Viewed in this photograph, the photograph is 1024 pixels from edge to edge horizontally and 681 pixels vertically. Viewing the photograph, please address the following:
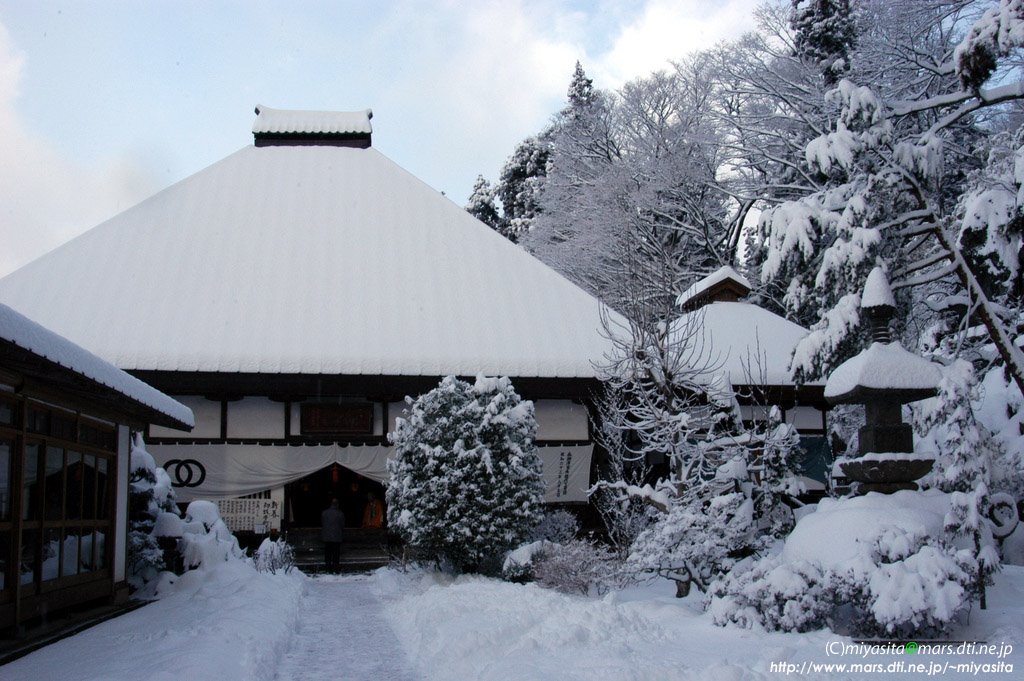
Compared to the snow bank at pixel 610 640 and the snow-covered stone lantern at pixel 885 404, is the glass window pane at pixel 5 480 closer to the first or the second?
the snow bank at pixel 610 640

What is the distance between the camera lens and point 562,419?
52.2 feet

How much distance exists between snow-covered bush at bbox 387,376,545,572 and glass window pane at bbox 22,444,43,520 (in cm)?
543

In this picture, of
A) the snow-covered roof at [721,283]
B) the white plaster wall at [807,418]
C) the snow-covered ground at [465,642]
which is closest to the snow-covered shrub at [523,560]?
the snow-covered ground at [465,642]

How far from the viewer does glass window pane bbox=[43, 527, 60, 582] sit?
7.75 meters

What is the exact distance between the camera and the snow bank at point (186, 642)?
6.07 metres

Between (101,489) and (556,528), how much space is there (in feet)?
21.1

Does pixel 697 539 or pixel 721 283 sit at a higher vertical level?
pixel 721 283

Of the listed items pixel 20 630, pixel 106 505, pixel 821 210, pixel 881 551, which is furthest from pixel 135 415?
pixel 821 210

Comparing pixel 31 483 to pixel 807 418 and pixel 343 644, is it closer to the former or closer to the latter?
pixel 343 644

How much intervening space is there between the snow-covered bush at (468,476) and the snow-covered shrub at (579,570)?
4.32ft

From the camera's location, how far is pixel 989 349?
13.6 metres

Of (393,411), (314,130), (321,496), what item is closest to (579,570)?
(393,411)

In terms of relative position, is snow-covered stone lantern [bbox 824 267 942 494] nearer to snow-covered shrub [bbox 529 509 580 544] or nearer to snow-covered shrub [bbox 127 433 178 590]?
snow-covered shrub [bbox 529 509 580 544]

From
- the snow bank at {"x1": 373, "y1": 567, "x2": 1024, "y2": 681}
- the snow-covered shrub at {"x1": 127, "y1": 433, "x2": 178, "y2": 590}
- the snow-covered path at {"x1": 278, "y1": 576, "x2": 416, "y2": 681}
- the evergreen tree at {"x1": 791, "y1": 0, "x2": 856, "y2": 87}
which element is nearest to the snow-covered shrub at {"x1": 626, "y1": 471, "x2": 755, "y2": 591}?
the snow bank at {"x1": 373, "y1": 567, "x2": 1024, "y2": 681}
